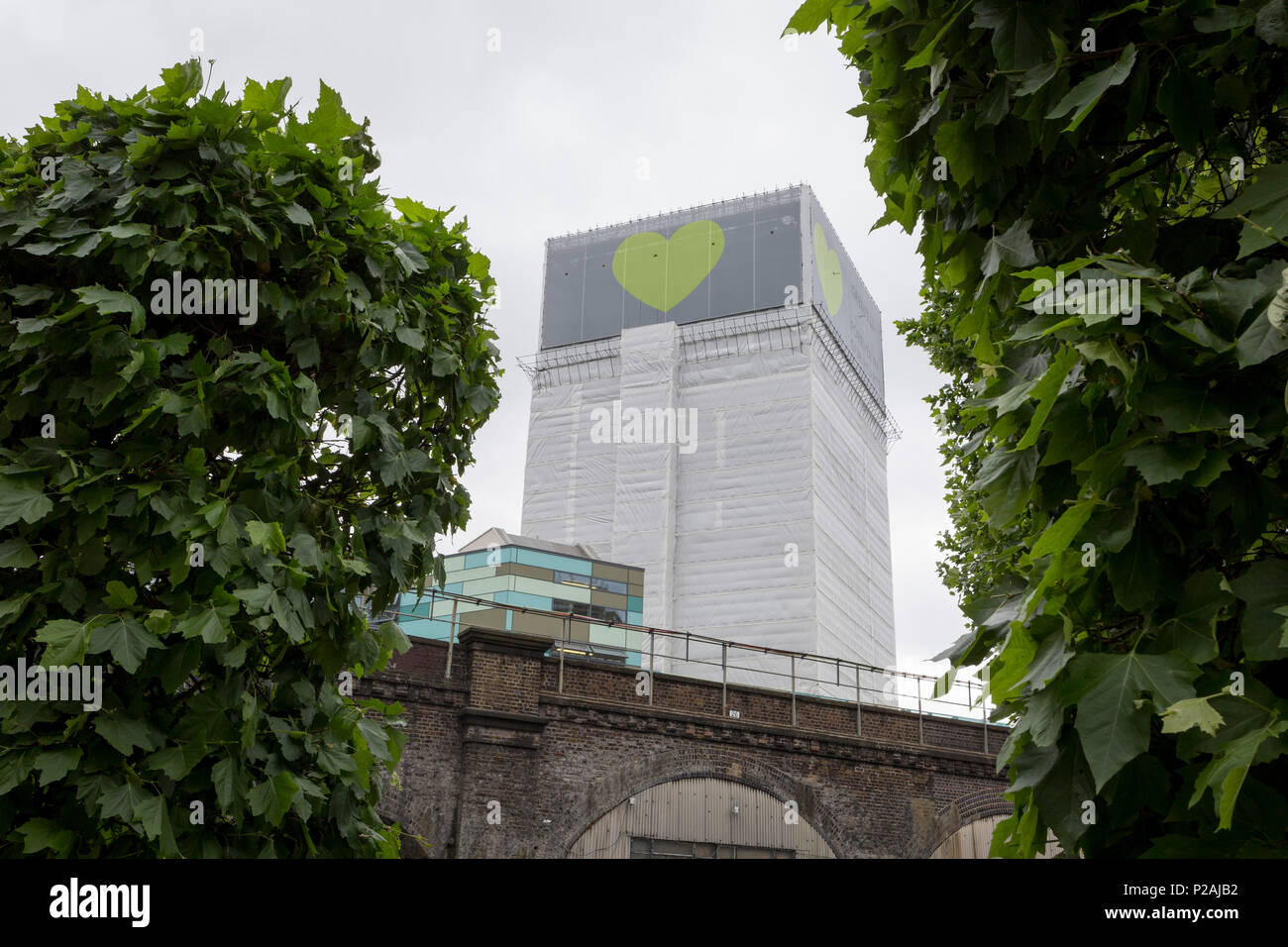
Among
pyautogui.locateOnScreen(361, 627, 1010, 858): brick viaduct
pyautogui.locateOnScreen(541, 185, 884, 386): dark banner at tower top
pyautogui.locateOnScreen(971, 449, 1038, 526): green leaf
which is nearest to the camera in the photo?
pyautogui.locateOnScreen(971, 449, 1038, 526): green leaf

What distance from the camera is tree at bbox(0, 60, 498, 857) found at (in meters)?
3.88

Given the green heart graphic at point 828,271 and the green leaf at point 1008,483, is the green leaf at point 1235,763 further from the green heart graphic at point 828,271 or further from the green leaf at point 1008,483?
the green heart graphic at point 828,271

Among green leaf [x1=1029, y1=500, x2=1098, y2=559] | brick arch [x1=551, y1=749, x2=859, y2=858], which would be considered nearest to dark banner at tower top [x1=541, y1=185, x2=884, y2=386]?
brick arch [x1=551, y1=749, x2=859, y2=858]

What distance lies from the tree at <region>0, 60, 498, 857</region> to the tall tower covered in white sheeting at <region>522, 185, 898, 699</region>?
1625 inches

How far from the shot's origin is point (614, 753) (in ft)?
59.5

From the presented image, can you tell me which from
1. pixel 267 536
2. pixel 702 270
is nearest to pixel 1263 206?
pixel 267 536

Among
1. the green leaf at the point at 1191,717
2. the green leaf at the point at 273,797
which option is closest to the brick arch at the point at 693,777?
the green leaf at the point at 273,797

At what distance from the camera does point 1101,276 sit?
7.65 feet

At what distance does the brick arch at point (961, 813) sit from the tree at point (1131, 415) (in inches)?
763

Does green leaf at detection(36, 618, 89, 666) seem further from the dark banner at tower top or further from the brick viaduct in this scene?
the dark banner at tower top

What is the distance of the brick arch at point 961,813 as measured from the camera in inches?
808
